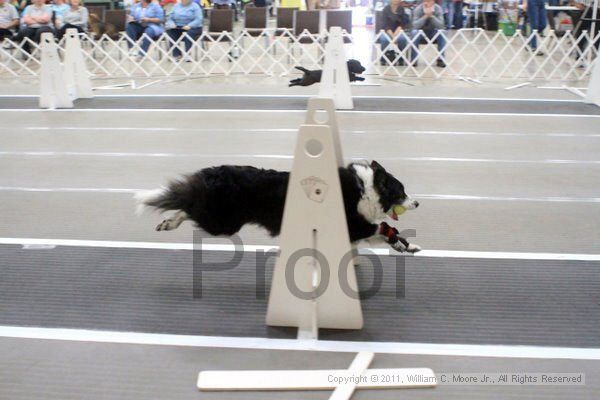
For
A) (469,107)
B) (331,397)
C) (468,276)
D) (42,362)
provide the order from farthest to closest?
(469,107) < (468,276) < (42,362) < (331,397)

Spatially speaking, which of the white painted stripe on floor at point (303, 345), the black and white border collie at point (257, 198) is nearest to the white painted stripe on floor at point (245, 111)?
the black and white border collie at point (257, 198)

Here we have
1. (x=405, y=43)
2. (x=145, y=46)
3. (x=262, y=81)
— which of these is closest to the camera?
(x=262, y=81)

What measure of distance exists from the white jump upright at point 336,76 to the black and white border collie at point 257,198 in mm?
4991

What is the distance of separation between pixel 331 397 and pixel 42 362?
47.9 inches

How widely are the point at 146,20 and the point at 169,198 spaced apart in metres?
10.2

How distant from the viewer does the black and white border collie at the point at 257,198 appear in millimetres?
2768

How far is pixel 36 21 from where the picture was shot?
12.1 meters

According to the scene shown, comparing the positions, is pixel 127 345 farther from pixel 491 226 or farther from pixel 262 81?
pixel 262 81

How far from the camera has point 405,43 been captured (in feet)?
36.8

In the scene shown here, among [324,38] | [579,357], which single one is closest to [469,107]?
[324,38]

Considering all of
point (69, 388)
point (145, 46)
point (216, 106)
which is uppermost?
point (145, 46)

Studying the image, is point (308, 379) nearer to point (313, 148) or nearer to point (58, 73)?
point (313, 148)

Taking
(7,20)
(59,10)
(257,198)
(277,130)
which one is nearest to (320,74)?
(277,130)

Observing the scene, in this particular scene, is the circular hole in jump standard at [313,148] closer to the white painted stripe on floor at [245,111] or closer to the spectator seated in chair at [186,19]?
the white painted stripe on floor at [245,111]
